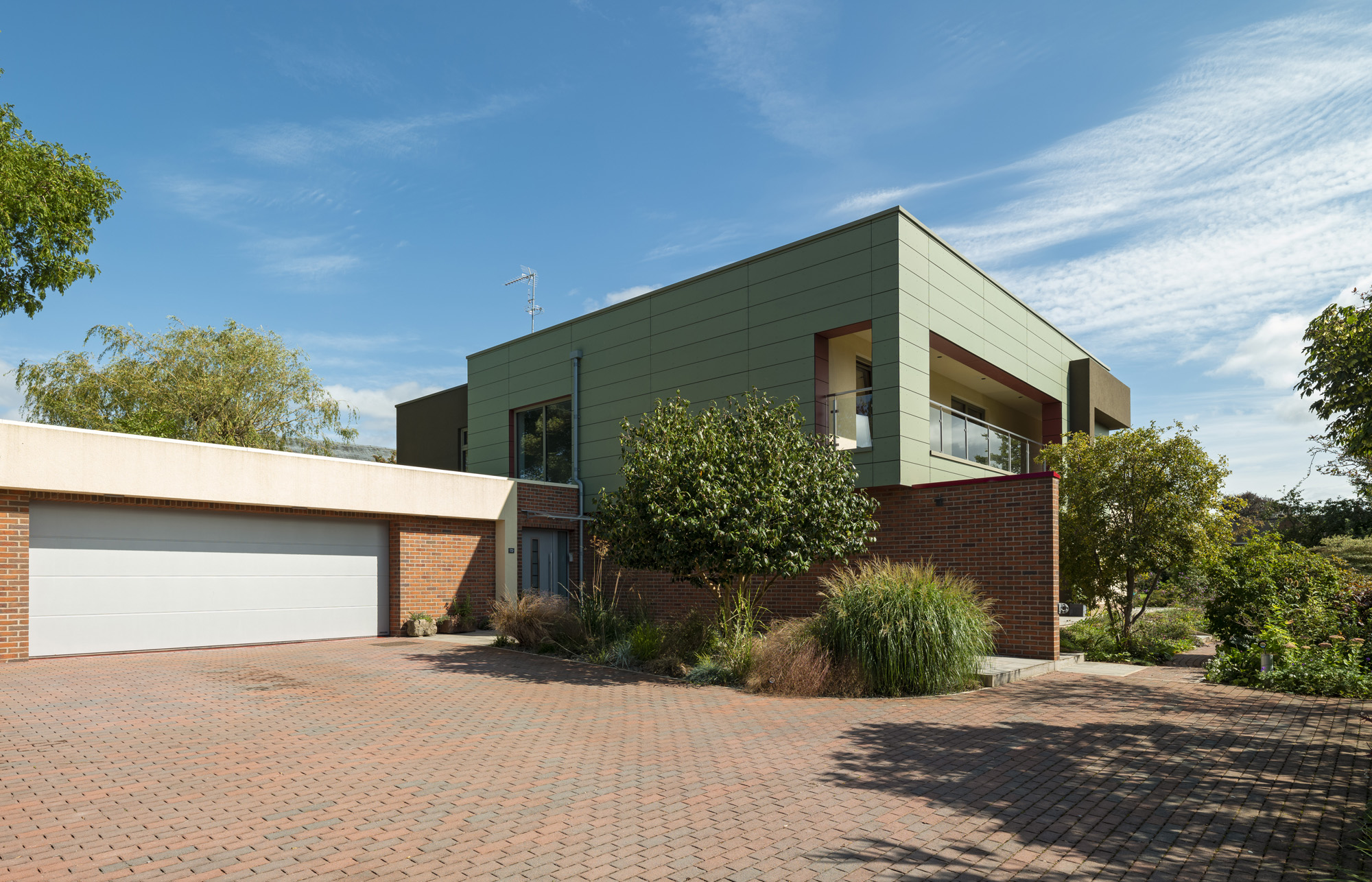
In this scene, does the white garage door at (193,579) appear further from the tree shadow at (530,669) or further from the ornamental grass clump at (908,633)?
the ornamental grass clump at (908,633)

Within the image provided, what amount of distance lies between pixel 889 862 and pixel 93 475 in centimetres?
1275

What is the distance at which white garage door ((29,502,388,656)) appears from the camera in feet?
39.4

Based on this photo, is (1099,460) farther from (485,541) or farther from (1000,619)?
(485,541)

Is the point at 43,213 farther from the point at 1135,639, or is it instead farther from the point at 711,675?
the point at 1135,639

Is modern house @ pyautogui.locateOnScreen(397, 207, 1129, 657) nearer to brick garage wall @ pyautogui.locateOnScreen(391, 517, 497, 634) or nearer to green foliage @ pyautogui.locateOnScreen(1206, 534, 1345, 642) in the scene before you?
brick garage wall @ pyautogui.locateOnScreen(391, 517, 497, 634)

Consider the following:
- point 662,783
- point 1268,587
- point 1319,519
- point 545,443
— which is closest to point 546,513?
point 545,443

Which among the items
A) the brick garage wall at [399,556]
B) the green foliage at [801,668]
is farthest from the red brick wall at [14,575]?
the green foliage at [801,668]

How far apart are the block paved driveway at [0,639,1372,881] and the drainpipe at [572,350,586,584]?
358 inches

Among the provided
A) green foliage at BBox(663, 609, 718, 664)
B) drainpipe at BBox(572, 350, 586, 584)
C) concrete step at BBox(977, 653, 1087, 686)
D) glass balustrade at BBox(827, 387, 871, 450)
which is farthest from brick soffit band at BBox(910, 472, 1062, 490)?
drainpipe at BBox(572, 350, 586, 584)

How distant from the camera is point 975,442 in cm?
Answer: 1576

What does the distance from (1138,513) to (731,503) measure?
7790 millimetres

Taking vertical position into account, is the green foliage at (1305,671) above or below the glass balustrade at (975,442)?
below

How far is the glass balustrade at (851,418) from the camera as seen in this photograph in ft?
46.4

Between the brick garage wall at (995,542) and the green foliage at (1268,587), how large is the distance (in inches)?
104
